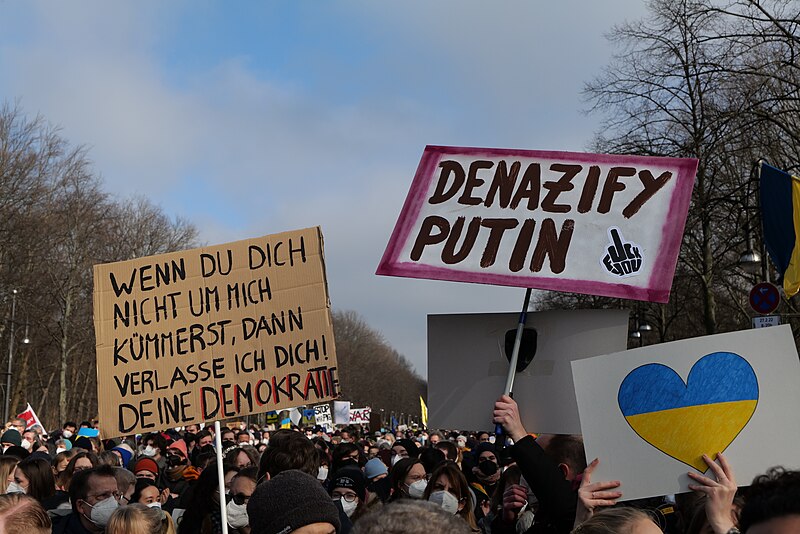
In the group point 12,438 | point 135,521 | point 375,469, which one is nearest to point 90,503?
point 135,521

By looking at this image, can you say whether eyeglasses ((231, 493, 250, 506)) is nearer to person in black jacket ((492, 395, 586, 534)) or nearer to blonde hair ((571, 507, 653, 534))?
person in black jacket ((492, 395, 586, 534))

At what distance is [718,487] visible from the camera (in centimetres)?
364

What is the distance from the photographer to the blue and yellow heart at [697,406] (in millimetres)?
3740

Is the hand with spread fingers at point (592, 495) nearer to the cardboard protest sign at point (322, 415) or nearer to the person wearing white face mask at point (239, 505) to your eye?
the person wearing white face mask at point (239, 505)

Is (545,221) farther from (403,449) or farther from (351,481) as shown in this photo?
(403,449)

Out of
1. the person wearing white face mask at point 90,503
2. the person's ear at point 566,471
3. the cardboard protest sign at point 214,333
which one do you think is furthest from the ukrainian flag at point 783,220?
the person wearing white face mask at point 90,503

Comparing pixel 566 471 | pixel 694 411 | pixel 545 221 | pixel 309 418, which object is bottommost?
pixel 566 471

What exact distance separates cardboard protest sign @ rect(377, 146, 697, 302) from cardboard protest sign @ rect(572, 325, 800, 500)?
1.68ft

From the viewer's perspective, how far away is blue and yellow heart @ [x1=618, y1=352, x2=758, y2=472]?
12.3 ft

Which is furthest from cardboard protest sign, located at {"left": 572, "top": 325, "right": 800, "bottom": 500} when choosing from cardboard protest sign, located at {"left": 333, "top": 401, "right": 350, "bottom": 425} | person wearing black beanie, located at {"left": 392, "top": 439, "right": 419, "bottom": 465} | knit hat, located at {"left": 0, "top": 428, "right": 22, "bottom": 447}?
cardboard protest sign, located at {"left": 333, "top": 401, "right": 350, "bottom": 425}

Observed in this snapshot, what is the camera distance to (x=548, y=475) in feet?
12.9

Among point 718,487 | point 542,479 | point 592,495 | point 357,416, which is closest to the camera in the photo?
point 718,487

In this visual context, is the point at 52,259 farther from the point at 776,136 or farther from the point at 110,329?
the point at 110,329

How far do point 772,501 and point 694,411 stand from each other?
1.39 m
